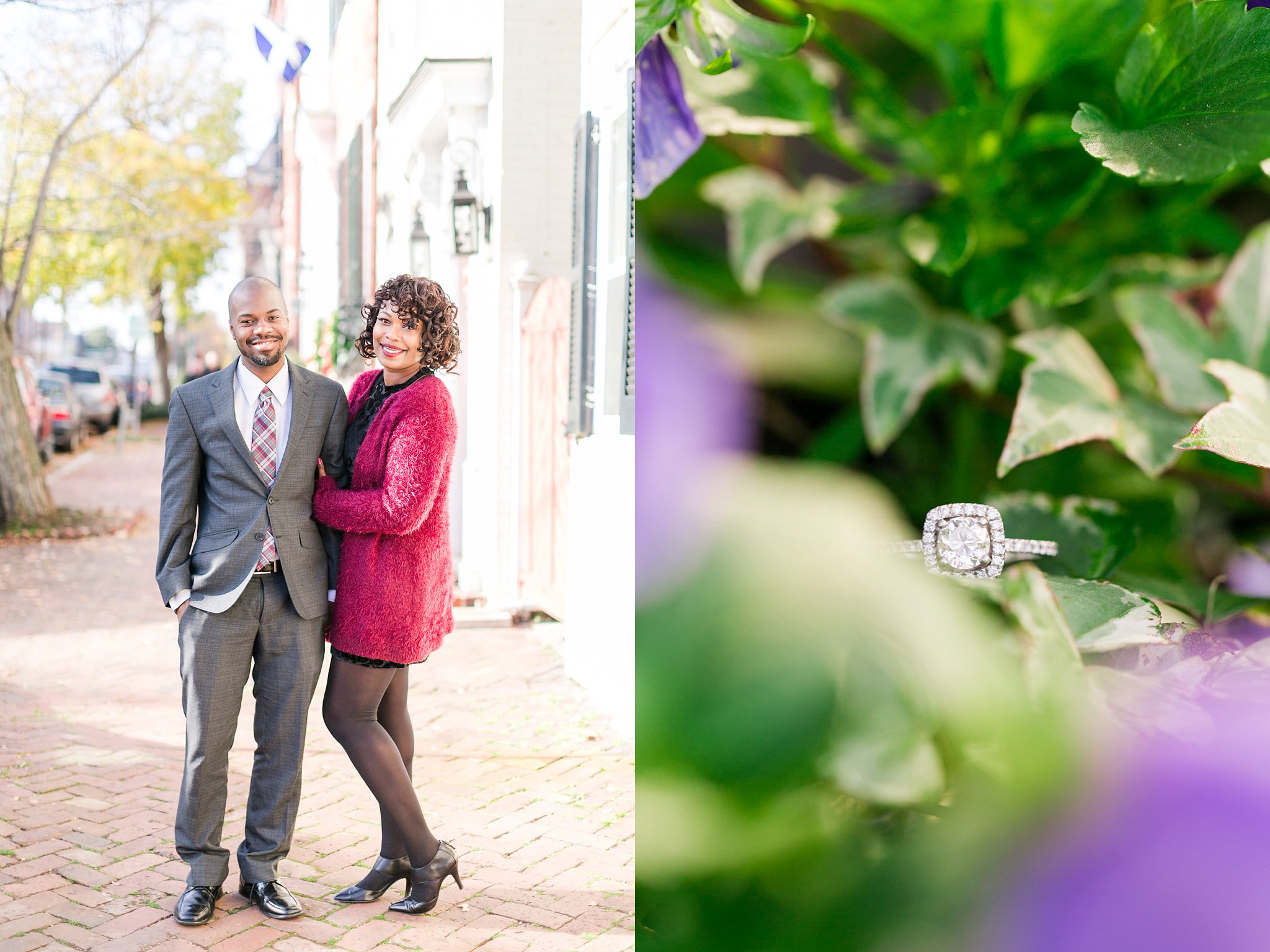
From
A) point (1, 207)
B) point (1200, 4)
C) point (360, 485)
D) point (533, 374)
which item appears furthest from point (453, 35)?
point (1, 207)

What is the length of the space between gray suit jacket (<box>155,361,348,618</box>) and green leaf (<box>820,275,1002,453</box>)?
96.4 inches

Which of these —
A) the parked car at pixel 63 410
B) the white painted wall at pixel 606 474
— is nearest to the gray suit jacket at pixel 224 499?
the white painted wall at pixel 606 474

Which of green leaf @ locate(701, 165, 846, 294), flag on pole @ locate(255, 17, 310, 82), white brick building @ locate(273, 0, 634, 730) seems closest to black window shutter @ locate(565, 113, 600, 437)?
white brick building @ locate(273, 0, 634, 730)

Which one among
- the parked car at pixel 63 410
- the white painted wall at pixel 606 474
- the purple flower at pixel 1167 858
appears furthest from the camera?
the parked car at pixel 63 410

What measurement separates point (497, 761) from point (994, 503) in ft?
13.8

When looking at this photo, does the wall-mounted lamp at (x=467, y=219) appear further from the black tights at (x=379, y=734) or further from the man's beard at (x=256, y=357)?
the black tights at (x=379, y=734)

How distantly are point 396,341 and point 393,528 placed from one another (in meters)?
0.46

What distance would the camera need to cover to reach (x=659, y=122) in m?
0.89

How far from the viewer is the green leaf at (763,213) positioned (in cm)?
70

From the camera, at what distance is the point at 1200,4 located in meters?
0.75

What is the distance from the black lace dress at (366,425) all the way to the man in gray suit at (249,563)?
0.14 feet

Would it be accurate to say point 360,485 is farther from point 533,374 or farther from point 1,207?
point 1,207

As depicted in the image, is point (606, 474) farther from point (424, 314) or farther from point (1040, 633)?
point (1040, 633)

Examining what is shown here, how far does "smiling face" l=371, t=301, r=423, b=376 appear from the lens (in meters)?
2.88
